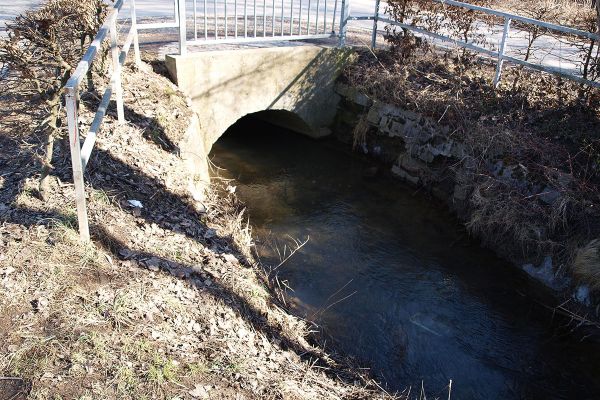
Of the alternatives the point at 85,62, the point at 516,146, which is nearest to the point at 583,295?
the point at 516,146

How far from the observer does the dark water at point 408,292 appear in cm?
558

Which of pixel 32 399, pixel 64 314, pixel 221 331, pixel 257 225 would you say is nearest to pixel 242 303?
pixel 221 331

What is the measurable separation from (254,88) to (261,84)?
143mm

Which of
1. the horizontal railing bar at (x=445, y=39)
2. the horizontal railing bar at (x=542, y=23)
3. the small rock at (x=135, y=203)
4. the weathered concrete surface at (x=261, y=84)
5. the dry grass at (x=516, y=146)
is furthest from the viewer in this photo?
the horizontal railing bar at (x=445, y=39)

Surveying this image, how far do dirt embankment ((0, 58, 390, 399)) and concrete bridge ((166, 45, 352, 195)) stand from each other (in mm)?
1247

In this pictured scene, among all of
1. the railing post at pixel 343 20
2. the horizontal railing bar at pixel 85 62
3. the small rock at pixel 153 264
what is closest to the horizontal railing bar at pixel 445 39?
the railing post at pixel 343 20

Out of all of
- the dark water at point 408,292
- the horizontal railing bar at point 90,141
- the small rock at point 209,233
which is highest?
the horizontal railing bar at point 90,141

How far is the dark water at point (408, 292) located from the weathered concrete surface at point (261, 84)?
1.10 m

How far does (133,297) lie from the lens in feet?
13.5

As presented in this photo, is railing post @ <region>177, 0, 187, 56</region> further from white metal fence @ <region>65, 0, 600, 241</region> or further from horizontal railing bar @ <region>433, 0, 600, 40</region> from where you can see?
horizontal railing bar @ <region>433, 0, 600, 40</region>

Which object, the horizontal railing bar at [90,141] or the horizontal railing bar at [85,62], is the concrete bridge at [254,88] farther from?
the horizontal railing bar at [85,62]

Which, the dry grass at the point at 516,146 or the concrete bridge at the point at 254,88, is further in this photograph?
the concrete bridge at the point at 254,88

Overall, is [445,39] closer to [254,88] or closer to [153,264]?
[254,88]

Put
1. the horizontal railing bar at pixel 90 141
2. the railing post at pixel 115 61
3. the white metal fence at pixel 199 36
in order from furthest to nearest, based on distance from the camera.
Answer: the railing post at pixel 115 61
the horizontal railing bar at pixel 90 141
the white metal fence at pixel 199 36
